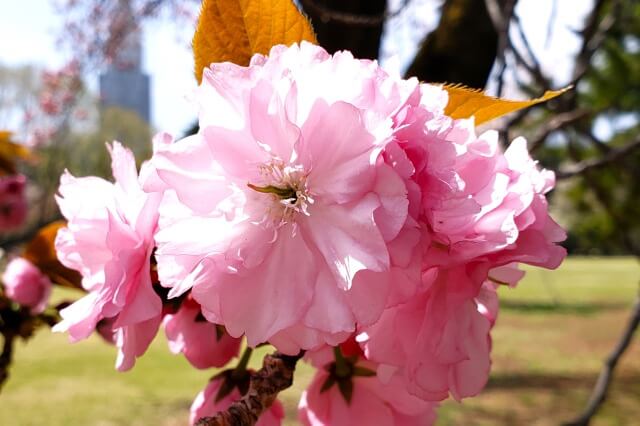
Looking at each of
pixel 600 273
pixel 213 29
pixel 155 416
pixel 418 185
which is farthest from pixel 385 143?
pixel 600 273

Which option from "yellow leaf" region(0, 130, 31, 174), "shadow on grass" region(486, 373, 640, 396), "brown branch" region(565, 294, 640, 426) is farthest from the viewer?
"shadow on grass" region(486, 373, 640, 396)

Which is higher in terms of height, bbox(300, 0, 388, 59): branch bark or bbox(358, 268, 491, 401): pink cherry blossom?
bbox(358, 268, 491, 401): pink cherry blossom

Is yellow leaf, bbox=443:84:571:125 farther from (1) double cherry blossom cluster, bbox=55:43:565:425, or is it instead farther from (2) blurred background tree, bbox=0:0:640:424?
(2) blurred background tree, bbox=0:0:640:424

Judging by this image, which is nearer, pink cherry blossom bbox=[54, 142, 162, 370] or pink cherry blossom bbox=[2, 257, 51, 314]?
pink cherry blossom bbox=[54, 142, 162, 370]

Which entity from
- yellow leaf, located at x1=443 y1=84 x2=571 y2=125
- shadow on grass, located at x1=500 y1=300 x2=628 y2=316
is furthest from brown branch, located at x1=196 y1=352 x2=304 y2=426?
shadow on grass, located at x1=500 y1=300 x2=628 y2=316

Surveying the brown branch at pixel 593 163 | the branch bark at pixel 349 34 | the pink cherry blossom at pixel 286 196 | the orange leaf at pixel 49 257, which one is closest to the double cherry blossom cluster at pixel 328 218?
the pink cherry blossom at pixel 286 196

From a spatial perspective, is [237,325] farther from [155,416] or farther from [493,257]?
[155,416]

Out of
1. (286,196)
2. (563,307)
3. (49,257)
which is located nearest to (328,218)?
(286,196)

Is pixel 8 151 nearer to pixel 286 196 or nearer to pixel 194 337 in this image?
pixel 194 337
